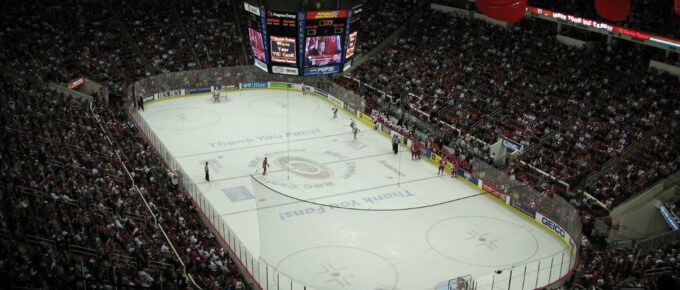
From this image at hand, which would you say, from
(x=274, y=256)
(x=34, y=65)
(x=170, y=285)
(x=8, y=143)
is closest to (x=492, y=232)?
(x=274, y=256)

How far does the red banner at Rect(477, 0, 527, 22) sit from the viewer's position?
15211 mm

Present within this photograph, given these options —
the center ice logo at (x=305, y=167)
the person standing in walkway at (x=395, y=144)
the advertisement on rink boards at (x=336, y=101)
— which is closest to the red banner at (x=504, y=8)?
the center ice logo at (x=305, y=167)

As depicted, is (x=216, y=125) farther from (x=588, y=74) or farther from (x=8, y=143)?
(x=588, y=74)

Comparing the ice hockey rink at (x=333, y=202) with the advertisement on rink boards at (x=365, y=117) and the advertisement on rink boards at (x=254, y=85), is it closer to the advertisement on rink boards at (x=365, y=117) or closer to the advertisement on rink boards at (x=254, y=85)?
the advertisement on rink boards at (x=365, y=117)

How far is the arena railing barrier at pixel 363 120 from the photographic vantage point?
20.7 m

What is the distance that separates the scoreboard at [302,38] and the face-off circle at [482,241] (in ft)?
28.8

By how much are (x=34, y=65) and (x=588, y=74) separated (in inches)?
1182

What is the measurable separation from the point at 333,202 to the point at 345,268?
707 centimetres

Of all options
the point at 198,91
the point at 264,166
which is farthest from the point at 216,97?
the point at 264,166

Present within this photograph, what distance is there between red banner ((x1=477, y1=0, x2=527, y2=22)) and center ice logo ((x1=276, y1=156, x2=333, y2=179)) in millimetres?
16782

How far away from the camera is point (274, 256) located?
1969 cm

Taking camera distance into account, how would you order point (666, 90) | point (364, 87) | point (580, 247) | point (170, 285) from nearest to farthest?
point (170, 285) < point (580, 247) < point (666, 90) < point (364, 87)

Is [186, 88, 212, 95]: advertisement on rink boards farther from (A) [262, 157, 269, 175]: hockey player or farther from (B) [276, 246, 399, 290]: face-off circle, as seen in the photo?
(B) [276, 246, 399, 290]: face-off circle

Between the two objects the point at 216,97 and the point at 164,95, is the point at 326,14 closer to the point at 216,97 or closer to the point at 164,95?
the point at 216,97
